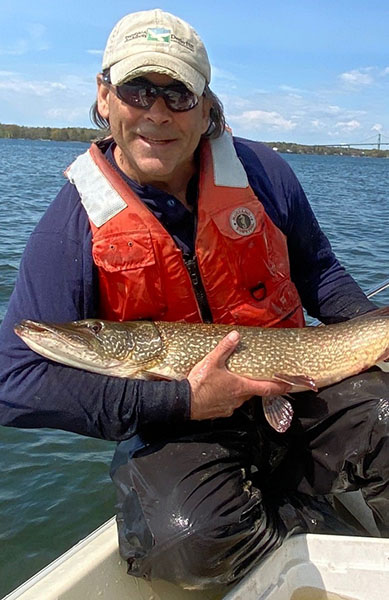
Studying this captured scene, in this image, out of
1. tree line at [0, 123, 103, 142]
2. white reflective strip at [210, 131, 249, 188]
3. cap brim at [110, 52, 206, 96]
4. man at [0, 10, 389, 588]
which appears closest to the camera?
man at [0, 10, 389, 588]

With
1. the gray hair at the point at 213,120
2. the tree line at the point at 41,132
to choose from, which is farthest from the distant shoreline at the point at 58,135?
the gray hair at the point at 213,120

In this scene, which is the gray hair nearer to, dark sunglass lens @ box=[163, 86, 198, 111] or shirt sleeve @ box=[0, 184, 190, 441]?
dark sunglass lens @ box=[163, 86, 198, 111]

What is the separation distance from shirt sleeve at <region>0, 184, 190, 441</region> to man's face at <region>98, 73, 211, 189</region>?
50cm

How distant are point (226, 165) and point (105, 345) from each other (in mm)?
1144

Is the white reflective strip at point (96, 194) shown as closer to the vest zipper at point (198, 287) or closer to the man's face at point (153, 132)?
the man's face at point (153, 132)

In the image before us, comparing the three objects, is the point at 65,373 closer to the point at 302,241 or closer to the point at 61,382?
the point at 61,382

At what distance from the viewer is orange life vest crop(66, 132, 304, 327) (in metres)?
3.03

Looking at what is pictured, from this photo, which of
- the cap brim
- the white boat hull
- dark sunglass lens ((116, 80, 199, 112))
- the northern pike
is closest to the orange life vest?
the northern pike

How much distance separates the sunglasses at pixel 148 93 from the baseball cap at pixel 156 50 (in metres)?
0.04

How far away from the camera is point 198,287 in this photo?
3227 millimetres

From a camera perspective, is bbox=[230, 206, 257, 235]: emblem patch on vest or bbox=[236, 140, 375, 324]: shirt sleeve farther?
bbox=[236, 140, 375, 324]: shirt sleeve

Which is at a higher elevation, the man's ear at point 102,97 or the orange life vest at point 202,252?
the man's ear at point 102,97

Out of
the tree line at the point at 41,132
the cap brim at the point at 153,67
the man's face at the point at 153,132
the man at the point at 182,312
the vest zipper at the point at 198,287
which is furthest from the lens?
the tree line at the point at 41,132

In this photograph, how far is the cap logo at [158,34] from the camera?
9.51 ft
